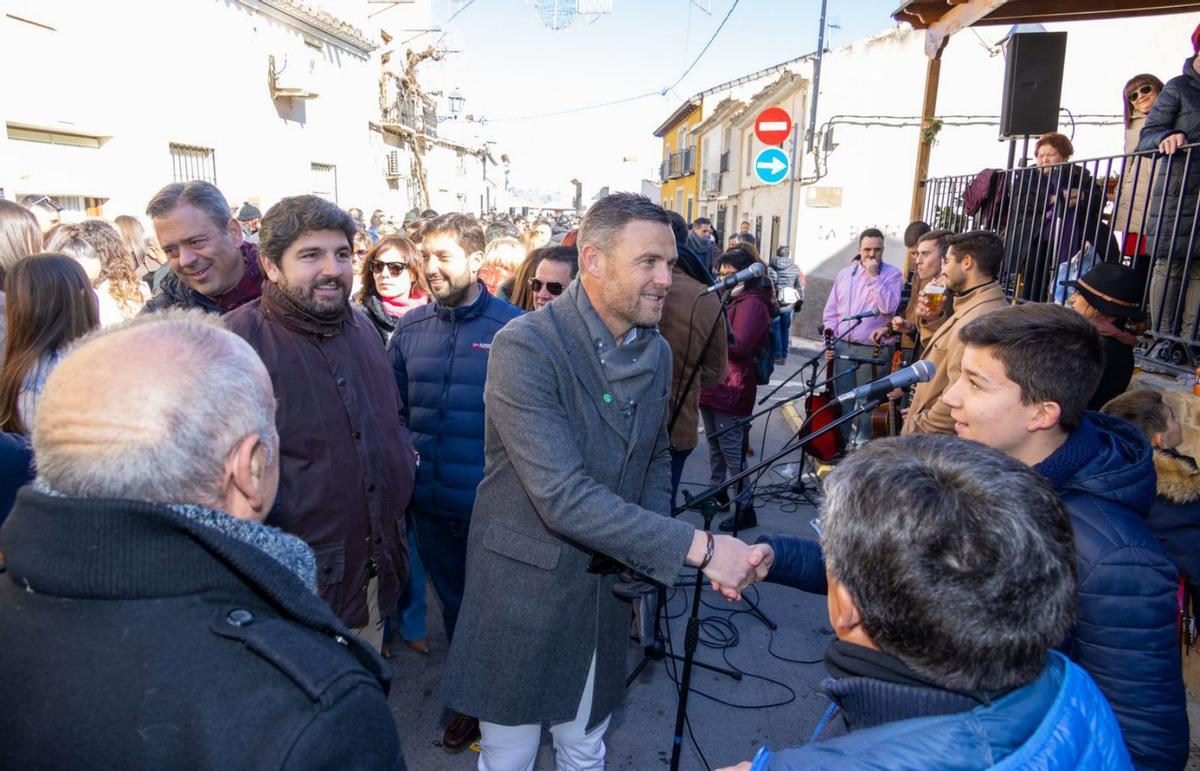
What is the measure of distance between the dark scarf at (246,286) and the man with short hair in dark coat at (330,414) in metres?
0.84

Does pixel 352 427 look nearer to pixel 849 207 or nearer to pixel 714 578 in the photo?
pixel 714 578

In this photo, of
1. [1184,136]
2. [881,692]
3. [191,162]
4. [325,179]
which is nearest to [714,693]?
[881,692]

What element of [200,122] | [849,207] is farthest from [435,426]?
[849,207]

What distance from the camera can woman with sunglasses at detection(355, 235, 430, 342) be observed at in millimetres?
4199

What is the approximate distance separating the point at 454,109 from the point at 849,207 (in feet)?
97.7

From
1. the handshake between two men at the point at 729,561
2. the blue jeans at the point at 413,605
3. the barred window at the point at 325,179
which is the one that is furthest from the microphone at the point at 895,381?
the barred window at the point at 325,179


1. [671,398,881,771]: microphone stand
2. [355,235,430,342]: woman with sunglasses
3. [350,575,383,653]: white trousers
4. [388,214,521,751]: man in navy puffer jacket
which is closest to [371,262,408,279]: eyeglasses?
[355,235,430,342]: woman with sunglasses

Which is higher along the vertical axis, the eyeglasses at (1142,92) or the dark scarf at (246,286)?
the eyeglasses at (1142,92)

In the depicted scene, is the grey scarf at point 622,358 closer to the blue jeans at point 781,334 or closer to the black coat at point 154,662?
the black coat at point 154,662

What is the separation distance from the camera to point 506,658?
214 centimetres

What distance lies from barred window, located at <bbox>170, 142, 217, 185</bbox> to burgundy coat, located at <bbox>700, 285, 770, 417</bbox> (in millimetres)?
9809

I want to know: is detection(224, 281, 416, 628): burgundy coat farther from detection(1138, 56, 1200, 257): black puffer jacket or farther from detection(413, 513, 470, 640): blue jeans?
detection(1138, 56, 1200, 257): black puffer jacket

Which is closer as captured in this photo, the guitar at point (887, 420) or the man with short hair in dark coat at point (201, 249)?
the man with short hair in dark coat at point (201, 249)

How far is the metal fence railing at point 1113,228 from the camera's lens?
165 inches
